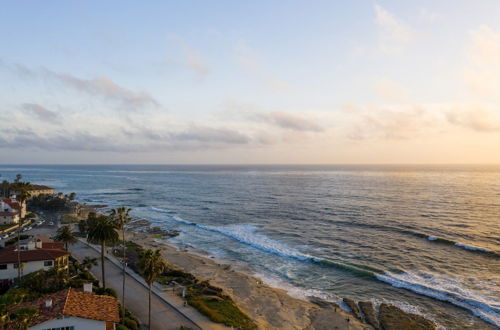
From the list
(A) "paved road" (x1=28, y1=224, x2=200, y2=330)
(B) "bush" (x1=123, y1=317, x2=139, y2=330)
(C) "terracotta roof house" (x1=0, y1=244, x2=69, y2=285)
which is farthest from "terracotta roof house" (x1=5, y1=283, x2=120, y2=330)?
(C) "terracotta roof house" (x1=0, y1=244, x2=69, y2=285)

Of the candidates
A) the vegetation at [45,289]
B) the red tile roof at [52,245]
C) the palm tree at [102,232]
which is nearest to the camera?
the vegetation at [45,289]

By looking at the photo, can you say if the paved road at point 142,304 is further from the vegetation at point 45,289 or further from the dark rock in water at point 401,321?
the dark rock in water at point 401,321

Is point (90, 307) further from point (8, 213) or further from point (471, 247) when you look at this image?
point (8, 213)

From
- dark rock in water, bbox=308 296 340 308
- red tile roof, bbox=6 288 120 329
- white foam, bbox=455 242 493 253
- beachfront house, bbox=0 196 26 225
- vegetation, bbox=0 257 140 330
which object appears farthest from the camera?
beachfront house, bbox=0 196 26 225

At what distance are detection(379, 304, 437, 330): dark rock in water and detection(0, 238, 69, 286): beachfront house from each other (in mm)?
42271

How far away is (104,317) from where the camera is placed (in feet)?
86.4

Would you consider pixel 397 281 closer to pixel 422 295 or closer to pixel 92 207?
pixel 422 295

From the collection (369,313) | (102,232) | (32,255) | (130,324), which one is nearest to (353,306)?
(369,313)

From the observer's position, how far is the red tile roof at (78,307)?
24953 millimetres

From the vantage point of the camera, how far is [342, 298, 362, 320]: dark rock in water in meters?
39.0

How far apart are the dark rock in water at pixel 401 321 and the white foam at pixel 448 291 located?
22.7 ft

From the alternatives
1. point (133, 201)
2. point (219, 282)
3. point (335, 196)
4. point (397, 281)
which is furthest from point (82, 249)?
point (335, 196)

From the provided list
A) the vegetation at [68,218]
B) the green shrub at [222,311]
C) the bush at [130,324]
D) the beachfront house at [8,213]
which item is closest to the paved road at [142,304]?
the bush at [130,324]

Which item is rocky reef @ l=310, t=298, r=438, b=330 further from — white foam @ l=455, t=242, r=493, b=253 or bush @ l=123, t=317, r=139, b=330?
white foam @ l=455, t=242, r=493, b=253
